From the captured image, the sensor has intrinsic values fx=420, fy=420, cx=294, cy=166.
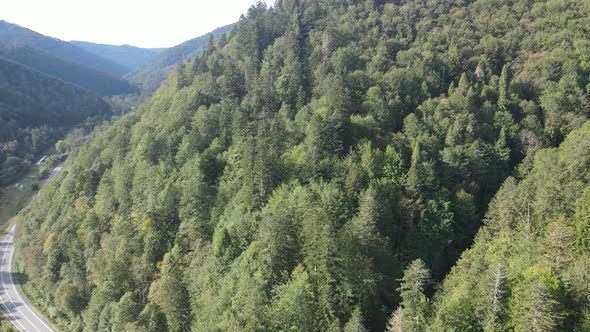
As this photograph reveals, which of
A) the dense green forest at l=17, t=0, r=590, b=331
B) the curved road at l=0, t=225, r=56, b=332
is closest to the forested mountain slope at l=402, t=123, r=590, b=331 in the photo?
the dense green forest at l=17, t=0, r=590, b=331

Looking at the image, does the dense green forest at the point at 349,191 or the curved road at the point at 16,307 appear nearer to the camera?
the dense green forest at the point at 349,191

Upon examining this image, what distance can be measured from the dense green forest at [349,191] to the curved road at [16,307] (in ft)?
10.5

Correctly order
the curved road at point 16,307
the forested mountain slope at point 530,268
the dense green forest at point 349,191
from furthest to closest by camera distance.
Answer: the curved road at point 16,307, the dense green forest at point 349,191, the forested mountain slope at point 530,268

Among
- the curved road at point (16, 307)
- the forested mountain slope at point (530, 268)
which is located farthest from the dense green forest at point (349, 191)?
the curved road at point (16, 307)

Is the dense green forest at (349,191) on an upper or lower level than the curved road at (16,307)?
upper

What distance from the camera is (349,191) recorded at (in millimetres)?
57906

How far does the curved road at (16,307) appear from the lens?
76.0 metres

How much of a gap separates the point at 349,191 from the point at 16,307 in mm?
72026

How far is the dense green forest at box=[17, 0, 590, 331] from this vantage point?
43.1 metres

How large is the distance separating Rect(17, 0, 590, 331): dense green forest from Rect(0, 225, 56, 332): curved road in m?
3.20

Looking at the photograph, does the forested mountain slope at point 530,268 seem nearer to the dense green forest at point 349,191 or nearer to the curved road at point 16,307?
the dense green forest at point 349,191

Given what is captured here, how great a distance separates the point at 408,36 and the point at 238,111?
58.7m

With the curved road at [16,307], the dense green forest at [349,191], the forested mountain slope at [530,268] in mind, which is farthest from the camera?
the curved road at [16,307]

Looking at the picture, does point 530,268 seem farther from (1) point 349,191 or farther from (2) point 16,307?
(2) point 16,307
